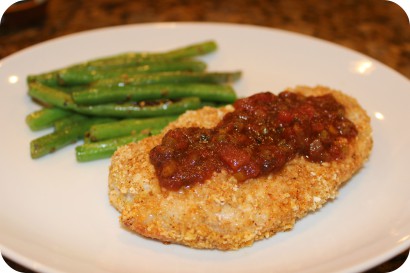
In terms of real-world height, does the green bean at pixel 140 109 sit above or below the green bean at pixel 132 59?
below

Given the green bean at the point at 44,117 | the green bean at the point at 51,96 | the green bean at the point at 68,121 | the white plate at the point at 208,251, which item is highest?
the green bean at the point at 51,96

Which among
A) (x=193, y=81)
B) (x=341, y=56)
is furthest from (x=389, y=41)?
(x=193, y=81)

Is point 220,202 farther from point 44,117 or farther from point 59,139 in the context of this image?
point 44,117

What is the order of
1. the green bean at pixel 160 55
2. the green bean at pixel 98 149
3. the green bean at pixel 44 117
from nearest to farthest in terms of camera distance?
the green bean at pixel 98 149 < the green bean at pixel 44 117 < the green bean at pixel 160 55

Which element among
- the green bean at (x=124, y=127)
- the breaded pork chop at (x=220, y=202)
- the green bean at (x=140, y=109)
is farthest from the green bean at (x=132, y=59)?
the breaded pork chop at (x=220, y=202)

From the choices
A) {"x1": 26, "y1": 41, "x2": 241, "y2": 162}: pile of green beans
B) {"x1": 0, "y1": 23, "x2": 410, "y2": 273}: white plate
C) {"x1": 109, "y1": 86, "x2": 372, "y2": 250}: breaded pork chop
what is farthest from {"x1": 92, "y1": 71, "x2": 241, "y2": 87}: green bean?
{"x1": 109, "y1": 86, "x2": 372, "y2": 250}: breaded pork chop

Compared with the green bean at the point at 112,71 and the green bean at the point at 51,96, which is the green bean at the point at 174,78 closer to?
the green bean at the point at 112,71

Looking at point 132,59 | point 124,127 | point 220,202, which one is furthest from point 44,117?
point 220,202

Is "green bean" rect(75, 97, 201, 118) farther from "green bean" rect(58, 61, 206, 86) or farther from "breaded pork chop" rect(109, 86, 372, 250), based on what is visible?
"breaded pork chop" rect(109, 86, 372, 250)
